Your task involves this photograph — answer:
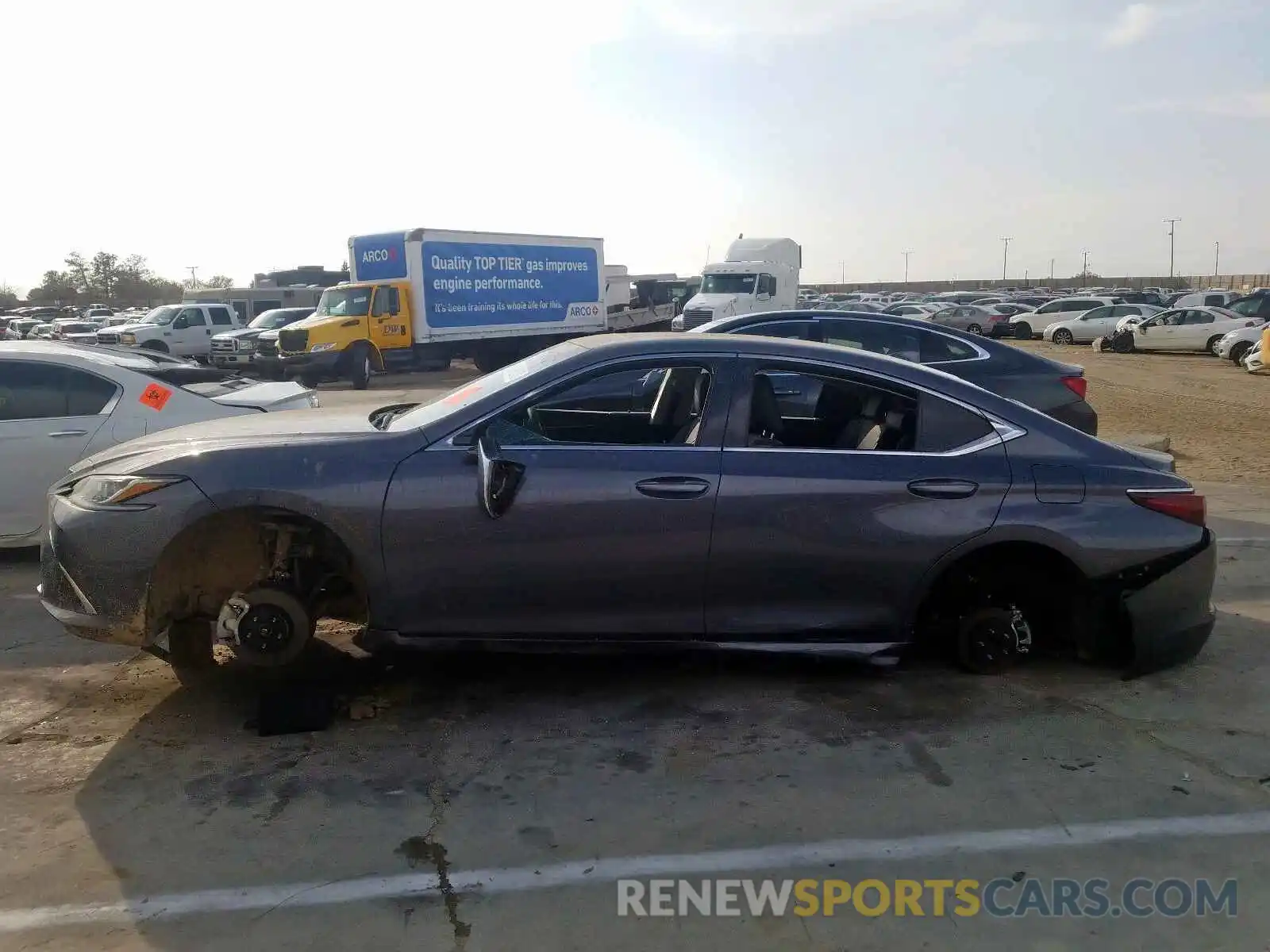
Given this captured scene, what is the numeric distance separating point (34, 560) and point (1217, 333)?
30.8 meters

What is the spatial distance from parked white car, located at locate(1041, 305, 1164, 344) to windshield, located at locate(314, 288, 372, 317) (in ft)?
75.8

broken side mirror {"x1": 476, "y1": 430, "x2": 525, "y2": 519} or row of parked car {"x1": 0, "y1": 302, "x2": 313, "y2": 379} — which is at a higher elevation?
row of parked car {"x1": 0, "y1": 302, "x2": 313, "y2": 379}

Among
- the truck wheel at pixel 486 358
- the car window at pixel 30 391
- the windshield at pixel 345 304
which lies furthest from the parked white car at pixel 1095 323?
the car window at pixel 30 391

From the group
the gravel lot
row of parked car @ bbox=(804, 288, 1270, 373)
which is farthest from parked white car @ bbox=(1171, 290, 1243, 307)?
the gravel lot

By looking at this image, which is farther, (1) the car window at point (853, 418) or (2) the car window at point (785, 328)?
(2) the car window at point (785, 328)

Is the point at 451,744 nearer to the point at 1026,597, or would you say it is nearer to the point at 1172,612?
the point at 1026,597

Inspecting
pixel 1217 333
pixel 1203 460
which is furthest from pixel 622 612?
pixel 1217 333

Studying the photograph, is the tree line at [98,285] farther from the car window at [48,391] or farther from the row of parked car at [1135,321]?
the car window at [48,391]

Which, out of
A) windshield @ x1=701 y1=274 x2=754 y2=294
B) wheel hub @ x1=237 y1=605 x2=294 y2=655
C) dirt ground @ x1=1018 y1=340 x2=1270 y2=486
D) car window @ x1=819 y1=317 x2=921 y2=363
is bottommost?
dirt ground @ x1=1018 y1=340 x2=1270 y2=486

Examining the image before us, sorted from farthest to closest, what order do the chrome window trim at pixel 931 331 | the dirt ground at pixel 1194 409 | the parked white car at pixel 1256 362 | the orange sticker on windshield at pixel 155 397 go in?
the parked white car at pixel 1256 362, the dirt ground at pixel 1194 409, the chrome window trim at pixel 931 331, the orange sticker on windshield at pixel 155 397

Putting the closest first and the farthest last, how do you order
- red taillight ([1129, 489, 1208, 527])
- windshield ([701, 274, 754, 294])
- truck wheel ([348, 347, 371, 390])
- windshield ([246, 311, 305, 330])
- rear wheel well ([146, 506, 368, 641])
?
rear wheel well ([146, 506, 368, 641])
red taillight ([1129, 489, 1208, 527])
truck wheel ([348, 347, 371, 390])
windshield ([246, 311, 305, 330])
windshield ([701, 274, 754, 294])

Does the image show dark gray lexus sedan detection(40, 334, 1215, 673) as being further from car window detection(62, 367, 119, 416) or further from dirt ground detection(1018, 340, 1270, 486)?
dirt ground detection(1018, 340, 1270, 486)

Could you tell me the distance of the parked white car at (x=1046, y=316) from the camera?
131 ft

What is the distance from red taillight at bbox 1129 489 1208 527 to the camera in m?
4.65
